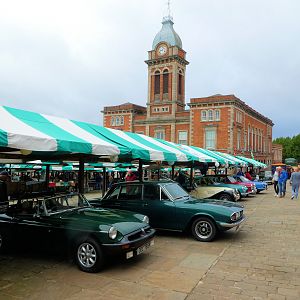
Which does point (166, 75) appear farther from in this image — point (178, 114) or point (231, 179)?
point (231, 179)

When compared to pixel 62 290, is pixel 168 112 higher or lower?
higher

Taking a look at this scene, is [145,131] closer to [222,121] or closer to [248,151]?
[222,121]

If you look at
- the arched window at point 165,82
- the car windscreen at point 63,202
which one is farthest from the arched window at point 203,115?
the car windscreen at point 63,202

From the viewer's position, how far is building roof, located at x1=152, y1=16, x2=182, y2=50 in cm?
5969

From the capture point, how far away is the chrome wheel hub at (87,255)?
19.0ft

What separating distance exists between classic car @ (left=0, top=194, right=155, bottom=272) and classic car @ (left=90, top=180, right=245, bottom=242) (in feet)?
5.82

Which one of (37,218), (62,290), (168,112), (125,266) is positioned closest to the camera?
(62,290)

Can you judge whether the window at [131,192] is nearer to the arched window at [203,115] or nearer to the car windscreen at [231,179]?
the car windscreen at [231,179]

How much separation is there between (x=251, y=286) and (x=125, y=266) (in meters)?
2.28

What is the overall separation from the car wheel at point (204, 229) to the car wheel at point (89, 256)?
10.8ft

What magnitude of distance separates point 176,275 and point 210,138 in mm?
48817

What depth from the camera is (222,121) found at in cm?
5219

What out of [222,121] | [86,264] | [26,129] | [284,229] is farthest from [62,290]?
[222,121]

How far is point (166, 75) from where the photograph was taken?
5997 centimetres
